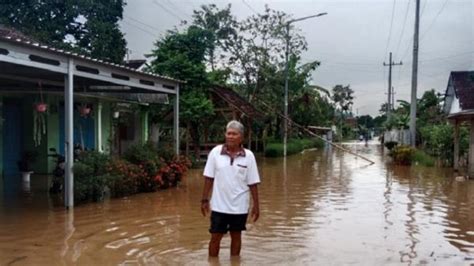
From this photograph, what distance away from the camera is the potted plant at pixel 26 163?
15383 millimetres

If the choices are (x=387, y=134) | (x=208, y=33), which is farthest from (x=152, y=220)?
(x=387, y=134)

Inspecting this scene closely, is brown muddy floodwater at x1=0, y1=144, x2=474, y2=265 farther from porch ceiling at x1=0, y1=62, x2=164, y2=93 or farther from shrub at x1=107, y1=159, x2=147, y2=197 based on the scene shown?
porch ceiling at x1=0, y1=62, x2=164, y2=93

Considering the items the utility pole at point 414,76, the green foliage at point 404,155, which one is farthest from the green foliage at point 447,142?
the utility pole at point 414,76

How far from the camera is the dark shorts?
6.38m

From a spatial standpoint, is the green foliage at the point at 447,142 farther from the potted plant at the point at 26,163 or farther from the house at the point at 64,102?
the potted plant at the point at 26,163

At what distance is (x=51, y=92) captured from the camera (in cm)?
1619

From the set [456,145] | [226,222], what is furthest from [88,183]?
[456,145]

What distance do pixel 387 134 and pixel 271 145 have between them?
83.3 feet

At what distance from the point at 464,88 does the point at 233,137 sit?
39841 millimetres

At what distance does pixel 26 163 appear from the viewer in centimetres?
Answer: 1564

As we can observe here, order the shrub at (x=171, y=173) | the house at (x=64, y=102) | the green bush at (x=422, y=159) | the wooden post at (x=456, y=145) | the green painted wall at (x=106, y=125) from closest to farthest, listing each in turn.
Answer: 1. the house at (x=64, y=102)
2. the shrub at (x=171, y=173)
3. the green painted wall at (x=106, y=125)
4. the wooden post at (x=456, y=145)
5. the green bush at (x=422, y=159)

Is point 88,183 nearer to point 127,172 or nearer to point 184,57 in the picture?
point 127,172

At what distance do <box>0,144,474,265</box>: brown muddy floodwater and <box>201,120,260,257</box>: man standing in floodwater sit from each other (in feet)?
2.38

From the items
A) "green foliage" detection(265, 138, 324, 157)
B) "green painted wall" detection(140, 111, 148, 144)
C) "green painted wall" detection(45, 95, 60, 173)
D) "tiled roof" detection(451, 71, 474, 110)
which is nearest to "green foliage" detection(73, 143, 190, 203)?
"green painted wall" detection(45, 95, 60, 173)
